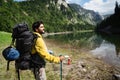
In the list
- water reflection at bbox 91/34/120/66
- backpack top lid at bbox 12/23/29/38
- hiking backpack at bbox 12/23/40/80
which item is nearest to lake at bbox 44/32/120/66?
water reflection at bbox 91/34/120/66

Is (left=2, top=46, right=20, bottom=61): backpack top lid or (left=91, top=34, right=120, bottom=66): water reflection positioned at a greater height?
(left=2, top=46, right=20, bottom=61): backpack top lid

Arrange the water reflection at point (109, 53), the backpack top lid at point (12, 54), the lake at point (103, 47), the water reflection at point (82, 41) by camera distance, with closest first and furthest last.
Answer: the backpack top lid at point (12, 54) → the water reflection at point (109, 53) → the lake at point (103, 47) → the water reflection at point (82, 41)

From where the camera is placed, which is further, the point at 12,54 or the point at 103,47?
the point at 103,47

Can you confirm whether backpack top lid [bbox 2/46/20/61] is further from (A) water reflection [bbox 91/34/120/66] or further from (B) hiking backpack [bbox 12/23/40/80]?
(A) water reflection [bbox 91/34/120/66]

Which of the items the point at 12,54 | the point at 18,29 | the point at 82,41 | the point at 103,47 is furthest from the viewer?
the point at 82,41

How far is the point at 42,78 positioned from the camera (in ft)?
32.3

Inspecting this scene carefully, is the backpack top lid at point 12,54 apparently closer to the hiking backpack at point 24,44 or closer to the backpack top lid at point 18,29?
the hiking backpack at point 24,44

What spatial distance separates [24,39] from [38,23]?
785 mm

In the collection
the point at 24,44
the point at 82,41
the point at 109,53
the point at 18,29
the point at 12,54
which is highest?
the point at 18,29

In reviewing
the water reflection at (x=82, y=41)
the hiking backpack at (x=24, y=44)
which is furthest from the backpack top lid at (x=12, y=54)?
the water reflection at (x=82, y=41)

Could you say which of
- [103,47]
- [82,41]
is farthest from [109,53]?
[82,41]

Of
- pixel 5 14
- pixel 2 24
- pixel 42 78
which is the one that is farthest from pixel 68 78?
pixel 5 14

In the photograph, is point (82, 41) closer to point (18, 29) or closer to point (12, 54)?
point (18, 29)

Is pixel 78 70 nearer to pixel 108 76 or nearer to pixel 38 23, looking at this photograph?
pixel 108 76
